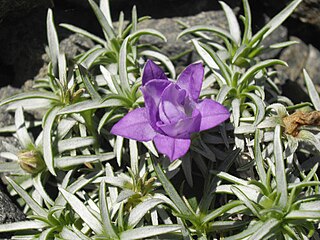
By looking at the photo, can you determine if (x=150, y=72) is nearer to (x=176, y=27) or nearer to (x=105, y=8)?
(x=105, y=8)

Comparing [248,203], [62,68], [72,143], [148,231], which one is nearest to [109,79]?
[62,68]

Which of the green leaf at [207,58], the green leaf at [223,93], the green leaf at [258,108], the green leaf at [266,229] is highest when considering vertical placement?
the green leaf at [207,58]

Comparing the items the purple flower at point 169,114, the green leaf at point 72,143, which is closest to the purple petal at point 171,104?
the purple flower at point 169,114

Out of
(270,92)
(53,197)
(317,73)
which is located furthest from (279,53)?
(53,197)

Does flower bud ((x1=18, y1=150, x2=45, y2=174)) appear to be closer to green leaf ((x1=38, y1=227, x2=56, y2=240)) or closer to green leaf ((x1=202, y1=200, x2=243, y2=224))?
green leaf ((x1=38, y1=227, x2=56, y2=240))

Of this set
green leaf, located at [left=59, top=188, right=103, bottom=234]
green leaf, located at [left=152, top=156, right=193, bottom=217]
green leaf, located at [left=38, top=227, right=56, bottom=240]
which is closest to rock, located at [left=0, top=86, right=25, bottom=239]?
green leaf, located at [left=38, top=227, right=56, bottom=240]

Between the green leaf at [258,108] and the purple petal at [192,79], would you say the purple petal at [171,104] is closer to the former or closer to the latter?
the purple petal at [192,79]

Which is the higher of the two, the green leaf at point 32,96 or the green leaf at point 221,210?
the green leaf at point 32,96
